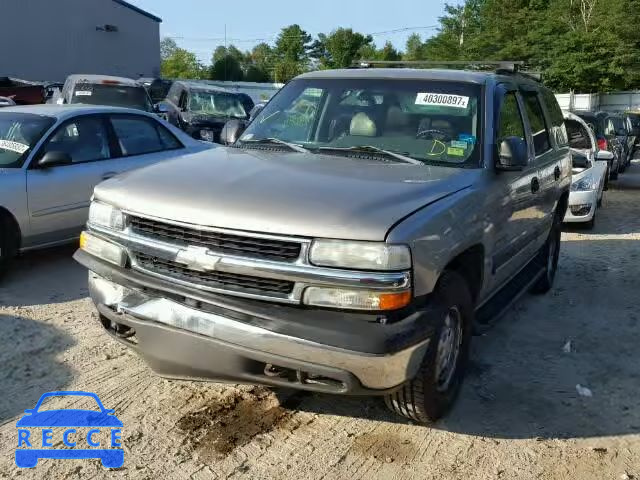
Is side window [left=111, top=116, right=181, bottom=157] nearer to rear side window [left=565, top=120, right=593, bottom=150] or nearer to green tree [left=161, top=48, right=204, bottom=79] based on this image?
rear side window [left=565, top=120, right=593, bottom=150]

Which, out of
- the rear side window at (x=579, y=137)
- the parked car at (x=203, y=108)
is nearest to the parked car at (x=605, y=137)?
the rear side window at (x=579, y=137)

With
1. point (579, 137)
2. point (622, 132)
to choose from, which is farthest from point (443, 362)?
point (622, 132)

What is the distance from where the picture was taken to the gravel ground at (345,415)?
3.28m

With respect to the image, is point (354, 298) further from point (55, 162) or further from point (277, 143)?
point (55, 162)

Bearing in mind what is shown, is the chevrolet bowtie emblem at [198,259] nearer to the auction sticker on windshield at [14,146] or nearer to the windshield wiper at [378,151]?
the windshield wiper at [378,151]

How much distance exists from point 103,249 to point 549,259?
4.24 meters

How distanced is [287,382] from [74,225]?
4.17 metres

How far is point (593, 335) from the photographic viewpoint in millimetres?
5238

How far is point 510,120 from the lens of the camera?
183 inches

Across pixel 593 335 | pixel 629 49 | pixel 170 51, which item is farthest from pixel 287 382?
pixel 170 51

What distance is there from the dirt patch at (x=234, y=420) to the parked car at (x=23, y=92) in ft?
49.0

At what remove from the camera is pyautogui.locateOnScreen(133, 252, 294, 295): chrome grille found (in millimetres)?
3055

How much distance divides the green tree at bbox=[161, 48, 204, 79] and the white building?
32.3m

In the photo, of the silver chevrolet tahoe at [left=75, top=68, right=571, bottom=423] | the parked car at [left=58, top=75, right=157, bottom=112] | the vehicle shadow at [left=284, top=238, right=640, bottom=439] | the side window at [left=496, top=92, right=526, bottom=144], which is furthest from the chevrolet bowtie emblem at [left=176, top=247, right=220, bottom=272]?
the parked car at [left=58, top=75, right=157, bottom=112]
